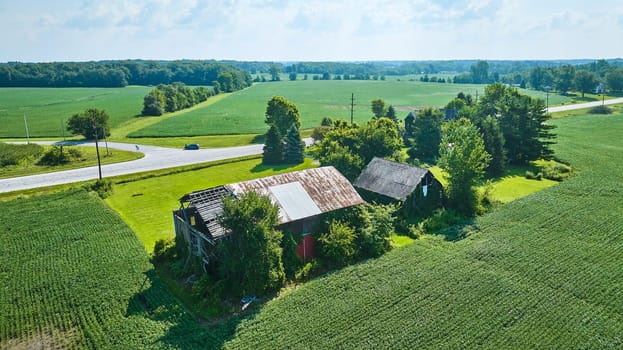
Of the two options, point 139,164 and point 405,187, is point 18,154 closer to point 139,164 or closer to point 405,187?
point 139,164

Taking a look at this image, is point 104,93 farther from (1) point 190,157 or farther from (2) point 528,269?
(2) point 528,269

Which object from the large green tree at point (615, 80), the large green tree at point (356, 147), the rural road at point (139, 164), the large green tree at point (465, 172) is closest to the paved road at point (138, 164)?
the rural road at point (139, 164)

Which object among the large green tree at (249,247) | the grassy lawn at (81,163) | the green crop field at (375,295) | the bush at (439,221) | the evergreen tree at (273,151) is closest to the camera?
the green crop field at (375,295)

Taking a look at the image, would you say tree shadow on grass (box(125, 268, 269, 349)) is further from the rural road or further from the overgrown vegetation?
the overgrown vegetation

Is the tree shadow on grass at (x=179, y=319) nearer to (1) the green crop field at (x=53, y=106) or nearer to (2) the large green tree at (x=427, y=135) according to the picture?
(2) the large green tree at (x=427, y=135)

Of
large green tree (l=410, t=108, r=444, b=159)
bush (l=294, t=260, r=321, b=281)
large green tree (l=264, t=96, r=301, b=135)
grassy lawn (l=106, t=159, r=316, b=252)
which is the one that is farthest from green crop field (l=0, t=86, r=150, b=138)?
bush (l=294, t=260, r=321, b=281)

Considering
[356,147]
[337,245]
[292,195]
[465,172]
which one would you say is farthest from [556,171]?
[292,195]

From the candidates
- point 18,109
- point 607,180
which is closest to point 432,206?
point 607,180
